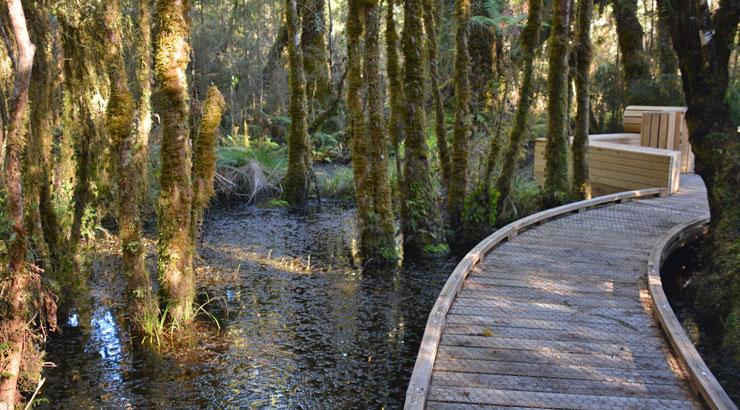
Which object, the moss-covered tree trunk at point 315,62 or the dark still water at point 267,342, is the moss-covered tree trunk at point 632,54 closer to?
the moss-covered tree trunk at point 315,62

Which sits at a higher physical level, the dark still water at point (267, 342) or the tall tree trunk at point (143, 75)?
the tall tree trunk at point (143, 75)

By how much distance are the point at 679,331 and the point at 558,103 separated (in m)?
8.27

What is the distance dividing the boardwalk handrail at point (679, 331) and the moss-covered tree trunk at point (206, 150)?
5.44m

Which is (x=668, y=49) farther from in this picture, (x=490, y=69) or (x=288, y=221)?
(x=288, y=221)

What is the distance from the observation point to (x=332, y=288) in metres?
10.4

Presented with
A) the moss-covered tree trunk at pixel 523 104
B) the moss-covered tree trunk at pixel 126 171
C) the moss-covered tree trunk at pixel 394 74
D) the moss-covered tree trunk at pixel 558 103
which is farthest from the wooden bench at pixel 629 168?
the moss-covered tree trunk at pixel 126 171

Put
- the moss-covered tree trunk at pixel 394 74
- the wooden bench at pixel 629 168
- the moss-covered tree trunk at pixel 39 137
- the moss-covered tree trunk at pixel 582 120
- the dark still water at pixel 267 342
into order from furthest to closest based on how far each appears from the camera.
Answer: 1. the moss-covered tree trunk at pixel 582 120
2. the wooden bench at pixel 629 168
3. the moss-covered tree trunk at pixel 394 74
4. the moss-covered tree trunk at pixel 39 137
5. the dark still water at pixel 267 342

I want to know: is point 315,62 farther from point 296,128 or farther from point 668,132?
point 668,132

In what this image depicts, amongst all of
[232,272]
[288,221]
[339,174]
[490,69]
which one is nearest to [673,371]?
[232,272]

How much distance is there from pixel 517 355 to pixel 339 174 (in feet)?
42.6

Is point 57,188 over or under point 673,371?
over

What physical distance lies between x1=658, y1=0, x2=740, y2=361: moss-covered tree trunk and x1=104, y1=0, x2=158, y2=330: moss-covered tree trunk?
7.25 meters

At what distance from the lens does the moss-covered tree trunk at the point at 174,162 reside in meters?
7.70

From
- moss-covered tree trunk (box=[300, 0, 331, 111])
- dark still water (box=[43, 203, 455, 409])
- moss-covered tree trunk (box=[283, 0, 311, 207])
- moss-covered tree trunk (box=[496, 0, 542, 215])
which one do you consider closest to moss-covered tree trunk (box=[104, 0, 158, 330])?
dark still water (box=[43, 203, 455, 409])
